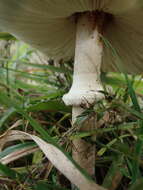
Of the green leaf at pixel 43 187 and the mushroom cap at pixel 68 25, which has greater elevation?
the mushroom cap at pixel 68 25

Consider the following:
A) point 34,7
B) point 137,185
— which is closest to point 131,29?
point 34,7

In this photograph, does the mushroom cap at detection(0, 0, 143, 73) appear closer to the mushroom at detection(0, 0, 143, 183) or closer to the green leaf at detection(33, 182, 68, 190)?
the mushroom at detection(0, 0, 143, 183)

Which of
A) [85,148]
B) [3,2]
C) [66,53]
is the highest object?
[3,2]

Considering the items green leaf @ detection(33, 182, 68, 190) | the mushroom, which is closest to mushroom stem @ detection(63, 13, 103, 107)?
the mushroom

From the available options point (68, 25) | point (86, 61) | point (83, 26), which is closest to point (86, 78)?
point (86, 61)

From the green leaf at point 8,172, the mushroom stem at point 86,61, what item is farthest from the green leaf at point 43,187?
the mushroom stem at point 86,61

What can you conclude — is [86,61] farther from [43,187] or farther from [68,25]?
[43,187]

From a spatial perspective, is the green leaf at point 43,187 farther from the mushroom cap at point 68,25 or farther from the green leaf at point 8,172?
the mushroom cap at point 68,25

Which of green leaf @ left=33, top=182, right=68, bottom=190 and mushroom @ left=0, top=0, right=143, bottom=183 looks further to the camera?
mushroom @ left=0, top=0, right=143, bottom=183

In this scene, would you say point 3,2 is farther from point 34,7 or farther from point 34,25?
point 34,25
